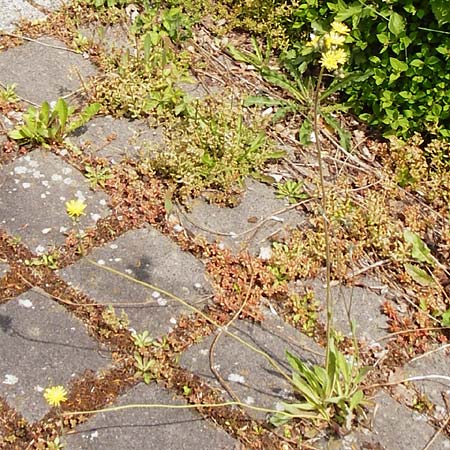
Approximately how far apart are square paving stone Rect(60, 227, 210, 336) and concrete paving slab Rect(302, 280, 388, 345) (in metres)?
0.43

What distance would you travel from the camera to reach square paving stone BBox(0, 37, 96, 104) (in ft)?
11.4

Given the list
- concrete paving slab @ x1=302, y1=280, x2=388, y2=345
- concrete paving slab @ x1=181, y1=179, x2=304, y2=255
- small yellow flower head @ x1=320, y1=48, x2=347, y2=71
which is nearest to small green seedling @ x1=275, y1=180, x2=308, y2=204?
concrete paving slab @ x1=181, y1=179, x2=304, y2=255

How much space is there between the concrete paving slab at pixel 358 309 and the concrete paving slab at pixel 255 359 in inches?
6.9

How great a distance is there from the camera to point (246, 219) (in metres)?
3.07

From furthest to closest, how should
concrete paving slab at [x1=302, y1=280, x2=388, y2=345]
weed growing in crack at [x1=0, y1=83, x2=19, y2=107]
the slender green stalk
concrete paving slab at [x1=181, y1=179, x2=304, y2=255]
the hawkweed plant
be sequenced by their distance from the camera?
weed growing in crack at [x1=0, y1=83, x2=19, y2=107], concrete paving slab at [x1=181, y1=179, x2=304, y2=255], concrete paving slab at [x1=302, y1=280, x2=388, y2=345], the slender green stalk, the hawkweed plant

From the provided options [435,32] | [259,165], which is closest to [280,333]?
[259,165]

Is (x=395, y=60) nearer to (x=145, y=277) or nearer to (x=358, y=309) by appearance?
(x=358, y=309)

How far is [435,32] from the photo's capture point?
132 inches

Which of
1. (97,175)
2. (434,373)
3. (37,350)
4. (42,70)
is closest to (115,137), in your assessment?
(97,175)

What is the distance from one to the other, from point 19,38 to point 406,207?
6.46 feet

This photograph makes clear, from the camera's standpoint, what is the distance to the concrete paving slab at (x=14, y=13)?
3820 mm

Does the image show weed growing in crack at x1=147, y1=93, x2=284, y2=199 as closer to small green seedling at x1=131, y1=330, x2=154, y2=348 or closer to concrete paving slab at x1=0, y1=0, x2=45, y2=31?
small green seedling at x1=131, y1=330, x2=154, y2=348

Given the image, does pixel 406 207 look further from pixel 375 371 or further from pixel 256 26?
pixel 256 26

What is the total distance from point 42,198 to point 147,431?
42.8 inches
